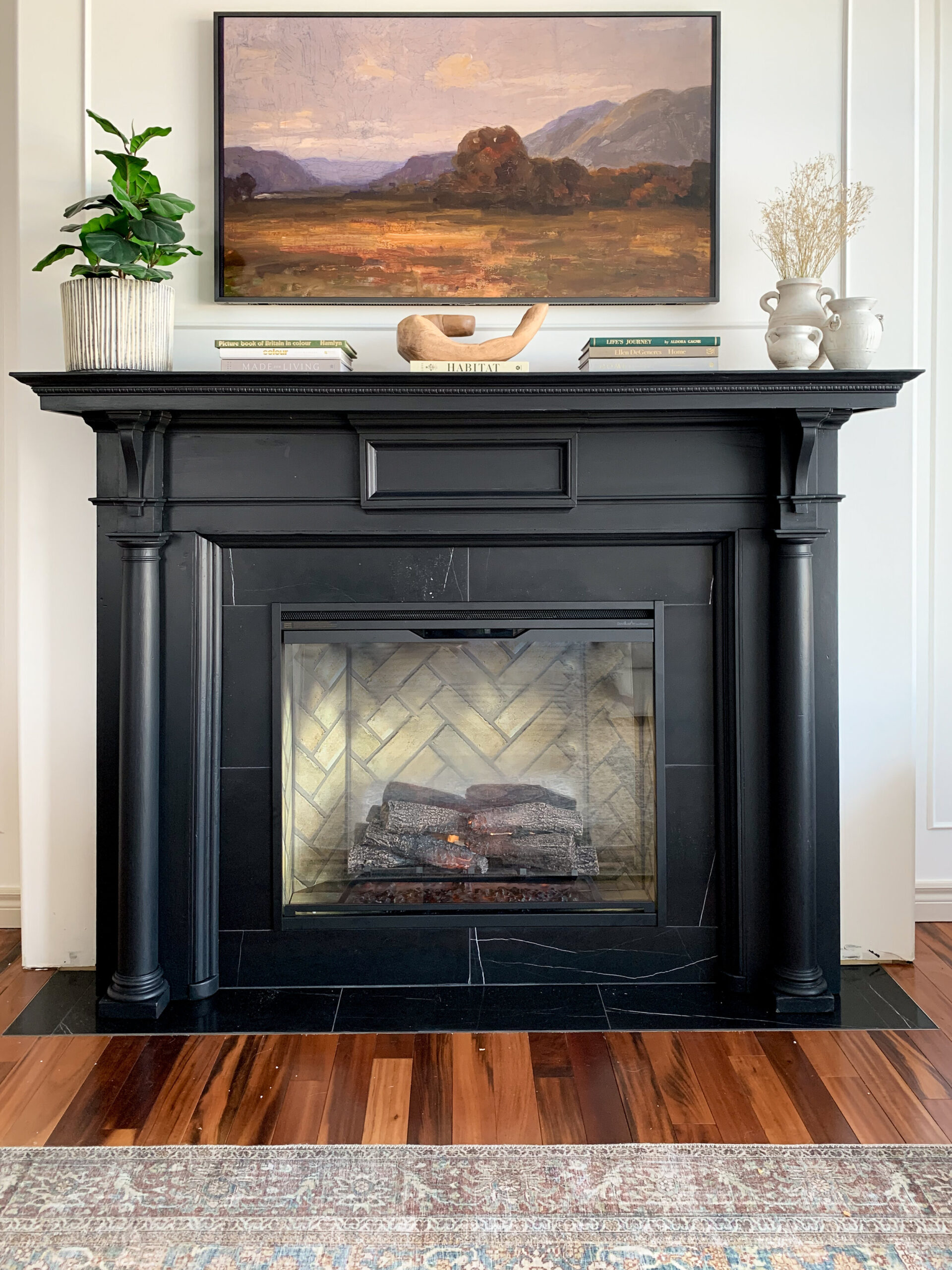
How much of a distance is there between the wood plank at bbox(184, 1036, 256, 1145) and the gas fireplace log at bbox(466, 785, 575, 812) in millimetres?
728

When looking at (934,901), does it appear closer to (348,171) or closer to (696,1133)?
(696,1133)

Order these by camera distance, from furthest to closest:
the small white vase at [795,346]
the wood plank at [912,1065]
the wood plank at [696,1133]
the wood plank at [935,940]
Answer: the wood plank at [935,940], the small white vase at [795,346], the wood plank at [912,1065], the wood plank at [696,1133]

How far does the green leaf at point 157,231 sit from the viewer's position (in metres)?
1.94

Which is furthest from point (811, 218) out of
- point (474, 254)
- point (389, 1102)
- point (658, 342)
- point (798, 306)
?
point (389, 1102)

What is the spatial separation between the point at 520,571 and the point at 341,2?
1394 mm

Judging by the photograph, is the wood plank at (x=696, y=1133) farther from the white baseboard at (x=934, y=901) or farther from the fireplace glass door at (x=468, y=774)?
the white baseboard at (x=934, y=901)

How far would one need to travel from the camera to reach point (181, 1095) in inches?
68.7

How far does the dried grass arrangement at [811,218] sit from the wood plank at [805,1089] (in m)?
1.63

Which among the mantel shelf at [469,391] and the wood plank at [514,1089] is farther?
the mantel shelf at [469,391]

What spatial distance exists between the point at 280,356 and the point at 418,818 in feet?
3.66

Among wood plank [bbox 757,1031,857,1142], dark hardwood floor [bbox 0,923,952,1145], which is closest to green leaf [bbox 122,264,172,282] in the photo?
dark hardwood floor [bbox 0,923,952,1145]

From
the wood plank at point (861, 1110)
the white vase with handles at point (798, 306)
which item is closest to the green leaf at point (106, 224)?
the white vase with handles at point (798, 306)

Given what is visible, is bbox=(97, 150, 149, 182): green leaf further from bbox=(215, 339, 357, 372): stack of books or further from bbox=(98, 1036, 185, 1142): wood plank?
bbox=(98, 1036, 185, 1142): wood plank

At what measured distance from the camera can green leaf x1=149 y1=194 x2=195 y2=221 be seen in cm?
194
